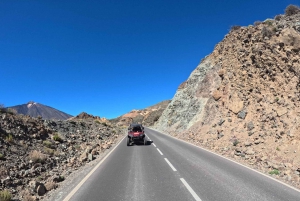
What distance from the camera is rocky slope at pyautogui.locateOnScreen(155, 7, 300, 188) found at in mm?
11992

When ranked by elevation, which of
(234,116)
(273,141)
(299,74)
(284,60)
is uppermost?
(284,60)

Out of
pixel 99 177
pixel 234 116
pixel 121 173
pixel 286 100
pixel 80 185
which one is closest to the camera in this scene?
pixel 80 185

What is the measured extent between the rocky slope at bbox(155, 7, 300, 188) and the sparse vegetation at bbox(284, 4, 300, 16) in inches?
4.5

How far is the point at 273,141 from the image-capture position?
43.4 feet

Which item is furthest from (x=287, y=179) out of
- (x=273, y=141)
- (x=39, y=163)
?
(x=39, y=163)

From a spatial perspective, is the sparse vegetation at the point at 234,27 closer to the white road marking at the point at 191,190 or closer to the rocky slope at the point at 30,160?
the rocky slope at the point at 30,160

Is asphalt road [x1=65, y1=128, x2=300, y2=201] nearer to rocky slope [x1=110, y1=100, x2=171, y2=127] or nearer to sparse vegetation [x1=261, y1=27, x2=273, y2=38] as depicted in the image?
sparse vegetation [x1=261, y1=27, x2=273, y2=38]

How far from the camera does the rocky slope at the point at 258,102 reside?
1199 centimetres

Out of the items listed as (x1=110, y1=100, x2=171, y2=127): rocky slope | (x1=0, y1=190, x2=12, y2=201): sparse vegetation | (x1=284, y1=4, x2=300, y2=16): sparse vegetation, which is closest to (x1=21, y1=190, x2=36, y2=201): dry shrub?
(x1=0, y1=190, x2=12, y2=201): sparse vegetation

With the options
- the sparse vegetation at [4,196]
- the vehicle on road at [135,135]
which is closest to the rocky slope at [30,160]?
the sparse vegetation at [4,196]

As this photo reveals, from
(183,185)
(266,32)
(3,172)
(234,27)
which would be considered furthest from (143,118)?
(183,185)

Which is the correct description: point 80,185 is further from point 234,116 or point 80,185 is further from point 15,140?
point 234,116

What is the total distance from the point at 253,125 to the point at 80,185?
14.0 meters

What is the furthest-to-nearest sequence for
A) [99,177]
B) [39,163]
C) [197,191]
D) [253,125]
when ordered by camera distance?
[253,125] < [39,163] < [99,177] < [197,191]
